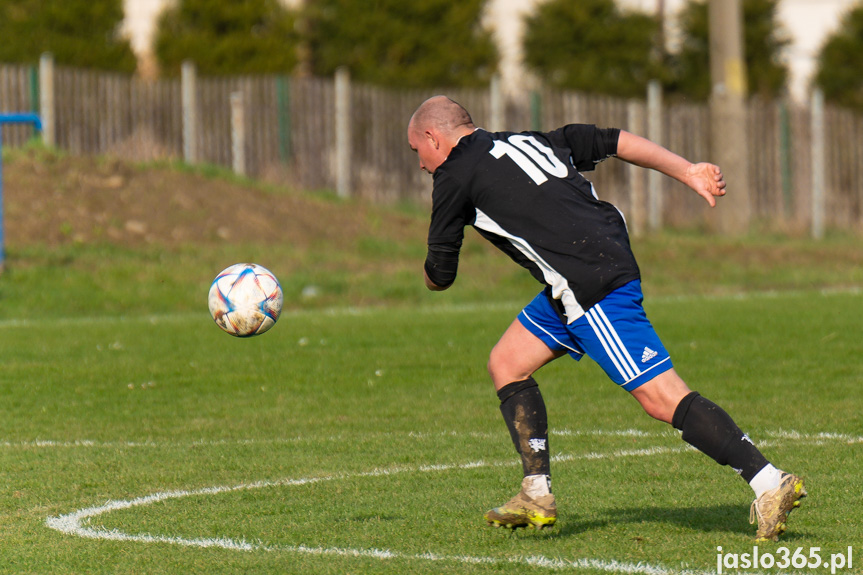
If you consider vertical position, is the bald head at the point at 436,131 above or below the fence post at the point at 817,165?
below

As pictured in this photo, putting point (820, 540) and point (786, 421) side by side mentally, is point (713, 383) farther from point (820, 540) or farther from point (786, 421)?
point (820, 540)

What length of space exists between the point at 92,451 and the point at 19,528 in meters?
1.83

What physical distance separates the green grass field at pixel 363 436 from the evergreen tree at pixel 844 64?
657 inches

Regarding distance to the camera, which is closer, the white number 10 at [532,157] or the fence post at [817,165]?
the white number 10 at [532,157]

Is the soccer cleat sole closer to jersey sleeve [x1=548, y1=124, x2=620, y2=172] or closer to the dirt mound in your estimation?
jersey sleeve [x1=548, y1=124, x2=620, y2=172]

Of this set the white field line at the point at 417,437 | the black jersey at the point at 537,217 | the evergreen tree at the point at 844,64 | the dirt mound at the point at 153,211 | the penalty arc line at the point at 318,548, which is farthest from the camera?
the evergreen tree at the point at 844,64

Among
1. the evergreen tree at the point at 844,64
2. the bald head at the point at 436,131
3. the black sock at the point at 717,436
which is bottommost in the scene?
the black sock at the point at 717,436

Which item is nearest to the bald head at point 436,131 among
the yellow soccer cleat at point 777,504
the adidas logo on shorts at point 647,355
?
the adidas logo on shorts at point 647,355

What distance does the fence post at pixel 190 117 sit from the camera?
74.4 feet

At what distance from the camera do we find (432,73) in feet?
95.3

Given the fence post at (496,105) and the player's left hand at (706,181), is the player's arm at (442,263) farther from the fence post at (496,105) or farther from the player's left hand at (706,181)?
the fence post at (496,105)

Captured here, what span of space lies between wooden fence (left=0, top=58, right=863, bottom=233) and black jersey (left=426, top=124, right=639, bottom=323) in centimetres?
1661

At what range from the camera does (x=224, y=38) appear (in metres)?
27.5

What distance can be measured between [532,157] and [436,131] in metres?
0.42
